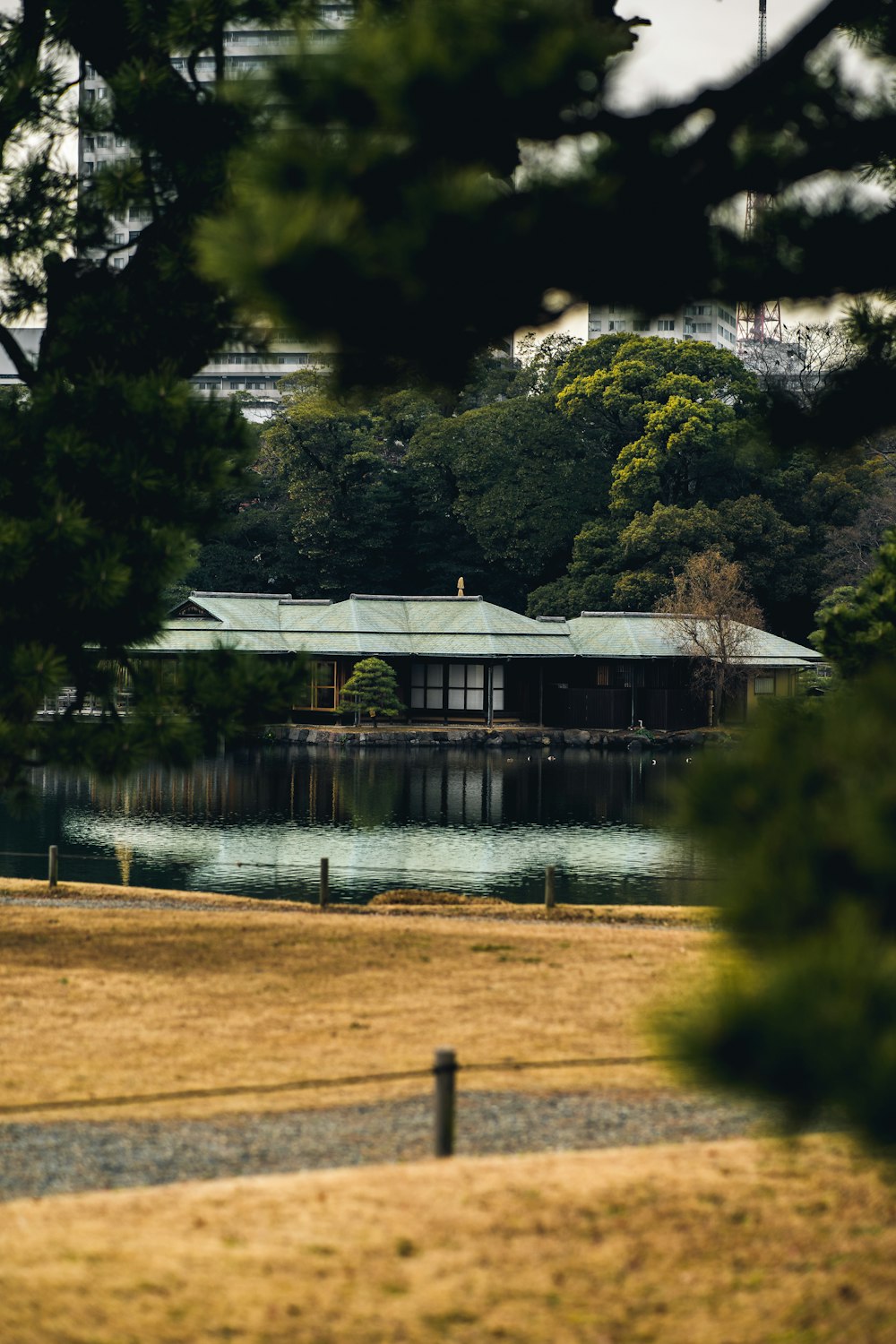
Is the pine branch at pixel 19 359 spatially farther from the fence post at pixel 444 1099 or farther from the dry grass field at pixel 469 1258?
the dry grass field at pixel 469 1258

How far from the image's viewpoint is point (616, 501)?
4609cm

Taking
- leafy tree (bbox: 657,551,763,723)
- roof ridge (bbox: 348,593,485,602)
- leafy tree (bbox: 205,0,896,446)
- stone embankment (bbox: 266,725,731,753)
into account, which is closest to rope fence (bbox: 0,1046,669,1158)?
leafy tree (bbox: 205,0,896,446)

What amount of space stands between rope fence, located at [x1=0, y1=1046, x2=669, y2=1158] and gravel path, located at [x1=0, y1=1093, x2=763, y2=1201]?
0.48 feet

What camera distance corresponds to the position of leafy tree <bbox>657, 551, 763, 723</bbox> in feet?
133

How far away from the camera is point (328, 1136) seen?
7004 mm

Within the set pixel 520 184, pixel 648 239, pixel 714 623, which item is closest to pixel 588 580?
pixel 714 623

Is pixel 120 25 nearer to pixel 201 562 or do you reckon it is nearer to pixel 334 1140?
pixel 334 1140

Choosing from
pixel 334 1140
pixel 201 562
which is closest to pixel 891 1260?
pixel 334 1140

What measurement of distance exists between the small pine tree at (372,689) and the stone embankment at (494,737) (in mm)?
671

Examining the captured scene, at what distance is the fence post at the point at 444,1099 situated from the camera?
6.19 meters

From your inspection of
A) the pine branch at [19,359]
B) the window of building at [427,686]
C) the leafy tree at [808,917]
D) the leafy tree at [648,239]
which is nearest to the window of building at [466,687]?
the window of building at [427,686]

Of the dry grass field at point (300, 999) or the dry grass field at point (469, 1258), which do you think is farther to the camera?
the dry grass field at point (300, 999)

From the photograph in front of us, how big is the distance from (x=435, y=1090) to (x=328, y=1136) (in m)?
0.72

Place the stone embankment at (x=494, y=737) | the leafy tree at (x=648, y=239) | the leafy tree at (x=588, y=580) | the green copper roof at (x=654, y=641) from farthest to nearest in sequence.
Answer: the leafy tree at (x=588, y=580)
the green copper roof at (x=654, y=641)
the stone embankment at (x=494, y=737)
the leafy tree at (x=648, y=239)
